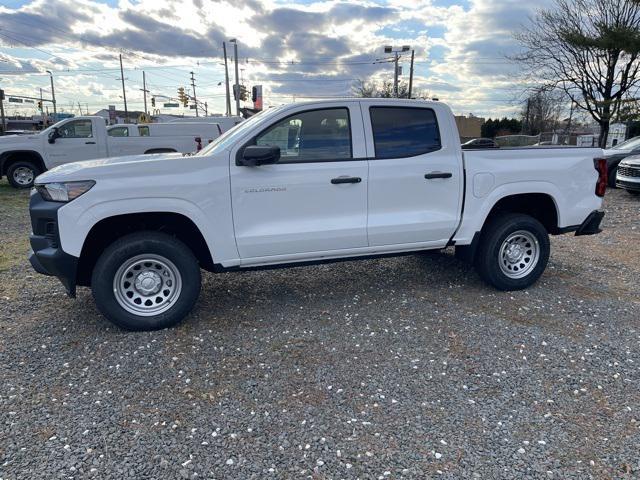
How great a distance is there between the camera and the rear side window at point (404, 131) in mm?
4379

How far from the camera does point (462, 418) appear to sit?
2900mm

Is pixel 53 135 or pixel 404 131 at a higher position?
pixel 53 135

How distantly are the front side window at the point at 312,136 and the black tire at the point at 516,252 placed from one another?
1.80m

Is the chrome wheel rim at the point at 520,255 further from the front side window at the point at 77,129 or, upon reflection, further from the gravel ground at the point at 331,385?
the front side window at the point at 77,129

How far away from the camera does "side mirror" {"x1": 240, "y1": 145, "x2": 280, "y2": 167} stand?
3.80m

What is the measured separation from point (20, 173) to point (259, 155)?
41.2 feet

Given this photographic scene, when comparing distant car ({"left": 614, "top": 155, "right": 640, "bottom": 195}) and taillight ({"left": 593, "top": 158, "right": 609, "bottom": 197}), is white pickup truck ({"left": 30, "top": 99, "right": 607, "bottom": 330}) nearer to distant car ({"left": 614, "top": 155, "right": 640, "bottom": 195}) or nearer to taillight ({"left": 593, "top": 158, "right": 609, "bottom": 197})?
taillight ({"left": 593, "top": 158, "right": 609, "bottom": 197})

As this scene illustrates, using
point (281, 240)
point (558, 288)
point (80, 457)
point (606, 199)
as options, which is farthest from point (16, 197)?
point (606, 199)

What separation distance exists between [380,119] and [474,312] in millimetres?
2021

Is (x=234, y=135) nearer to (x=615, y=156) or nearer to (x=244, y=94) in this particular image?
(x=615, y=156)

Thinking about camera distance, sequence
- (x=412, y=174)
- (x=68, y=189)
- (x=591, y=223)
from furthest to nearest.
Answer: (x=591, y=223) → (x=412, y=174) → (x=68, y=189)

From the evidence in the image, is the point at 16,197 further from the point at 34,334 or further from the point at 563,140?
the point at 563,140

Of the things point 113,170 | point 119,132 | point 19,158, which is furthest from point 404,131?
point 119,132

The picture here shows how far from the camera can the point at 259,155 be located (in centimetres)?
380
